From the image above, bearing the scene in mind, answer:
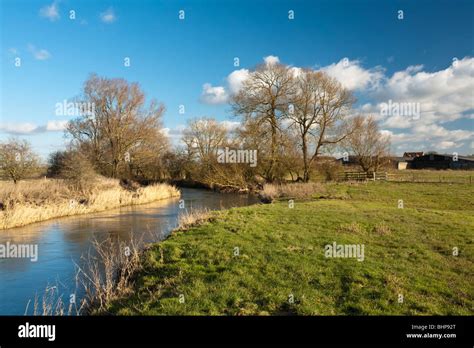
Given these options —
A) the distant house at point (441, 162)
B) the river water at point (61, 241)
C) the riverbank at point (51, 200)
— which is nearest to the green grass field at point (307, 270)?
the river water at point (61, 241)

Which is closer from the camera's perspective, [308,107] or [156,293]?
[156,293]

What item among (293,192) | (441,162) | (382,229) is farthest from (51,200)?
(441,162)

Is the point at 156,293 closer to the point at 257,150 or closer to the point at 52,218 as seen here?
the point at 52,218

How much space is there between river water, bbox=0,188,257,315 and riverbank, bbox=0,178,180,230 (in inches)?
27.4

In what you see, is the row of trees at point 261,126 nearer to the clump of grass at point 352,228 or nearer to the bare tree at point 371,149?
the bare tree at point 371,149

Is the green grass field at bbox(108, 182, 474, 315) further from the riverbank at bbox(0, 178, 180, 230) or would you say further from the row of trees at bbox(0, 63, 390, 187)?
the row of trees at bbox(0, 63, 390, 187)

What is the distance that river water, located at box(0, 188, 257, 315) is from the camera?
8625 millimetres

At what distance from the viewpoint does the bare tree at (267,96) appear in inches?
1361

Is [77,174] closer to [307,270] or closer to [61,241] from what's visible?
[61,241]

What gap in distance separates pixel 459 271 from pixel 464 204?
15.2m

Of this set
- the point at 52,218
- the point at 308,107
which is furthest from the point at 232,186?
the point at 52,218

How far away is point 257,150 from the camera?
1433 inches

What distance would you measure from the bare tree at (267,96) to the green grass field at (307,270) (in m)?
22.0

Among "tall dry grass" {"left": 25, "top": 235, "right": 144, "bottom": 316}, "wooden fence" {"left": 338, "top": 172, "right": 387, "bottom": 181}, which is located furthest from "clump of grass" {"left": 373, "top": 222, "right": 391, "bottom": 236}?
"wooden fence" {"left": 338, "top": 172, "right": 387, "bottom": 181}
